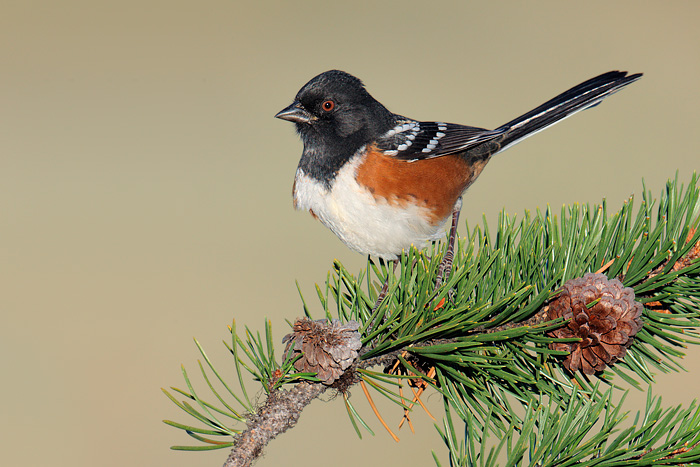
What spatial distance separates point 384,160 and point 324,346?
4.57ft

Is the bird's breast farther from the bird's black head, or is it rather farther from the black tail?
the black tail

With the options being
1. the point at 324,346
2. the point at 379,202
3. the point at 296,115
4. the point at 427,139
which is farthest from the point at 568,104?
the point at 324,346

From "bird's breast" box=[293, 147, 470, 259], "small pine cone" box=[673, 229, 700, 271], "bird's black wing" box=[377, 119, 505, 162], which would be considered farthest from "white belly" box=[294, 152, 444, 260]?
Result: "small pine cone" box=[673, 229, 700, 271]

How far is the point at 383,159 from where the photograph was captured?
2.51 metres

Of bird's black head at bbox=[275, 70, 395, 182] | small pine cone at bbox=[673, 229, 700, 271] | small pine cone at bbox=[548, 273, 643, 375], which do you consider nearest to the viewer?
small pine cone at bbox=[548, 273, 643, 375]

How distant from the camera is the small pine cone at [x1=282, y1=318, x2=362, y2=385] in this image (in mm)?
1264

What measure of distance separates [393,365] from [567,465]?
0.53 meters

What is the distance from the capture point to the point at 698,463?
3.49 feet

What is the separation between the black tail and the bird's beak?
1026mm

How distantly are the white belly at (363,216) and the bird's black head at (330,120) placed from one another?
0.37ft

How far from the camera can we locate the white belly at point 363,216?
239cm

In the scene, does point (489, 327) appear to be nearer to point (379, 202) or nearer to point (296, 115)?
point (379, 202)

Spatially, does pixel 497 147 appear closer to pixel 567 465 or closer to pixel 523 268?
pixel 523 268

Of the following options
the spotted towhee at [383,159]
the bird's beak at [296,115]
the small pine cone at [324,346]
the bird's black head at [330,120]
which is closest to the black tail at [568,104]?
the spotted towhee at [383,159]
